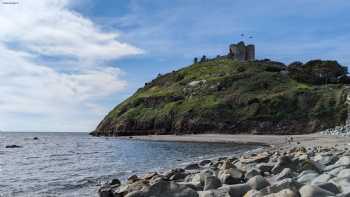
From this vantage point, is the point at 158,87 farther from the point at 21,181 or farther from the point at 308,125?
the point at 21,181

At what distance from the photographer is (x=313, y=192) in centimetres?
1203

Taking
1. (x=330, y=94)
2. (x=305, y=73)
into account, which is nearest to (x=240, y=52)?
(x=305, y=73)

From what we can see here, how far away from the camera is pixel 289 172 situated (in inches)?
665

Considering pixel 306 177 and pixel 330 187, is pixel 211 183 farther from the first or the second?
pixel 330 187

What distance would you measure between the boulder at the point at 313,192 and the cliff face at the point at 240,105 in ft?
255

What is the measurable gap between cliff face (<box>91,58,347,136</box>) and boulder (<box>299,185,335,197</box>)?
77.8 m

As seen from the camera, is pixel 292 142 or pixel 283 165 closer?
pixel 283 165

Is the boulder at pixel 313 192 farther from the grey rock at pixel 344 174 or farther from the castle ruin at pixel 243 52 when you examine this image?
the castle ruin at pixel 243 52

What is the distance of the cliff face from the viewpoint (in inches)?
3629

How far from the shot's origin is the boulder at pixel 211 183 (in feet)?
51.0

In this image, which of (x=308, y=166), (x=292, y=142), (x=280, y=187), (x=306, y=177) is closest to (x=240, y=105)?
(x=292, y=142)

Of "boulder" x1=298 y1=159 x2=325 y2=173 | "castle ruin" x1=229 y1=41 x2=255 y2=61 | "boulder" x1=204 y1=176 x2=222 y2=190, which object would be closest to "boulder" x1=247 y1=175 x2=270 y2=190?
"boulder" x1=204 y1=176 x2=222 y2=190

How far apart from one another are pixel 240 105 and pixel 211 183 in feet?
291

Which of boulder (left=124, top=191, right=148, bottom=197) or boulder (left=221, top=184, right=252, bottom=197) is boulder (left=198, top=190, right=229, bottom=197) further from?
boulder (left=124, top=191, right=148, bottom=197)
